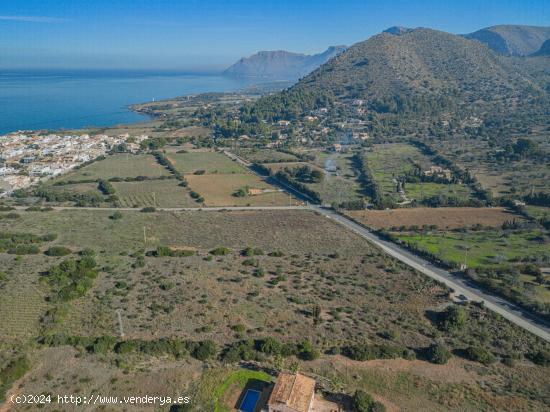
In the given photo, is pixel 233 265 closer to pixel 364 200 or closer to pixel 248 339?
pixel 248 339

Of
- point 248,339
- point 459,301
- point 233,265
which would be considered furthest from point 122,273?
point 459,301

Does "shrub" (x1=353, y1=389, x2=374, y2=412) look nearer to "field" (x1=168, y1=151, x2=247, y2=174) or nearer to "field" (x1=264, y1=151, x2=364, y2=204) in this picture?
"field" (x1=264, y1=151, x2=364, y2=204)

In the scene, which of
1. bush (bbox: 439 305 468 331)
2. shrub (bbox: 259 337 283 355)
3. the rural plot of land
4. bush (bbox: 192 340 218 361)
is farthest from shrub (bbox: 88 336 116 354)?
the rural plot of land

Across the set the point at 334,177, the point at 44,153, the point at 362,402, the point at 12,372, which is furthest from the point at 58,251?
the point at 44,153

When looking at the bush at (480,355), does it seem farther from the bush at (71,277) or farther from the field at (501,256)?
the bush at (71,277)

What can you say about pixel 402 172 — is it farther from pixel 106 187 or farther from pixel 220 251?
pixel 106 187

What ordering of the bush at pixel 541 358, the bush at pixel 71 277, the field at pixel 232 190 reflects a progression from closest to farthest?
the bush at pixel 541 358
the bush at pixel 71 277
the field at pixel 232 190

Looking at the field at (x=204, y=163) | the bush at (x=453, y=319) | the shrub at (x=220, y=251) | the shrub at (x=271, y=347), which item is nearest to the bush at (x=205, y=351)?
the shrub at (x=271, y=347)
